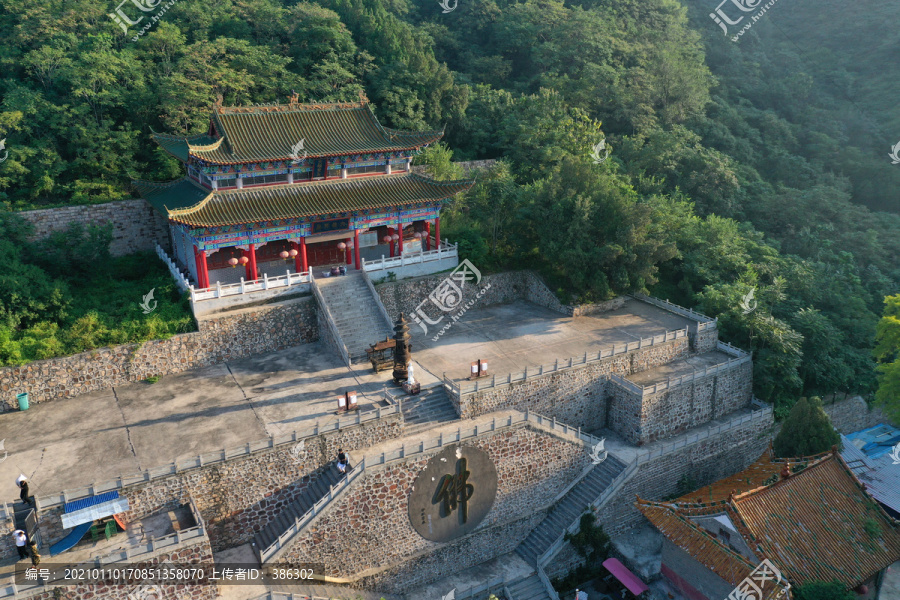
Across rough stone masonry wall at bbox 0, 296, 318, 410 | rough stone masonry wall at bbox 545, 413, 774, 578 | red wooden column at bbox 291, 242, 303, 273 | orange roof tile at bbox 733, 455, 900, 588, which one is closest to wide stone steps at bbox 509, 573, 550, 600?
rough stone masonry wall at bbox 545, 413, 774, 578

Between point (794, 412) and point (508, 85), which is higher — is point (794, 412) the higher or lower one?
the lower one

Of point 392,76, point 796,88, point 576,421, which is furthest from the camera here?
point 796,88

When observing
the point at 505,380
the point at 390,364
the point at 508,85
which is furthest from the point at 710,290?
the point at 508,85

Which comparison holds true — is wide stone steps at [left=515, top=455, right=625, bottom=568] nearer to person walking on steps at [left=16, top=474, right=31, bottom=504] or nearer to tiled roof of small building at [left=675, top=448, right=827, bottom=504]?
tiled roof of small building at [left=675, top=448, right=827, bottom=504]

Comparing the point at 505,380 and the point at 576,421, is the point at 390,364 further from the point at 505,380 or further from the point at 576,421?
the point at 576,421

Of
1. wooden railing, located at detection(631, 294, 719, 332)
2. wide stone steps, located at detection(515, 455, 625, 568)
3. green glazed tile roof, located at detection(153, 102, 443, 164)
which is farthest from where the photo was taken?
wooden railing, located at detection(631, 294, 719, 332)

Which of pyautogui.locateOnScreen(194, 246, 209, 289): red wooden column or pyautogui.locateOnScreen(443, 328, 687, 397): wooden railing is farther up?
pyautogui.locateOnScreen(194, 246, 209, 289): red wooden column

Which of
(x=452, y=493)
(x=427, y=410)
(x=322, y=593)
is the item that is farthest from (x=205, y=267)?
(x=322, y=593)
